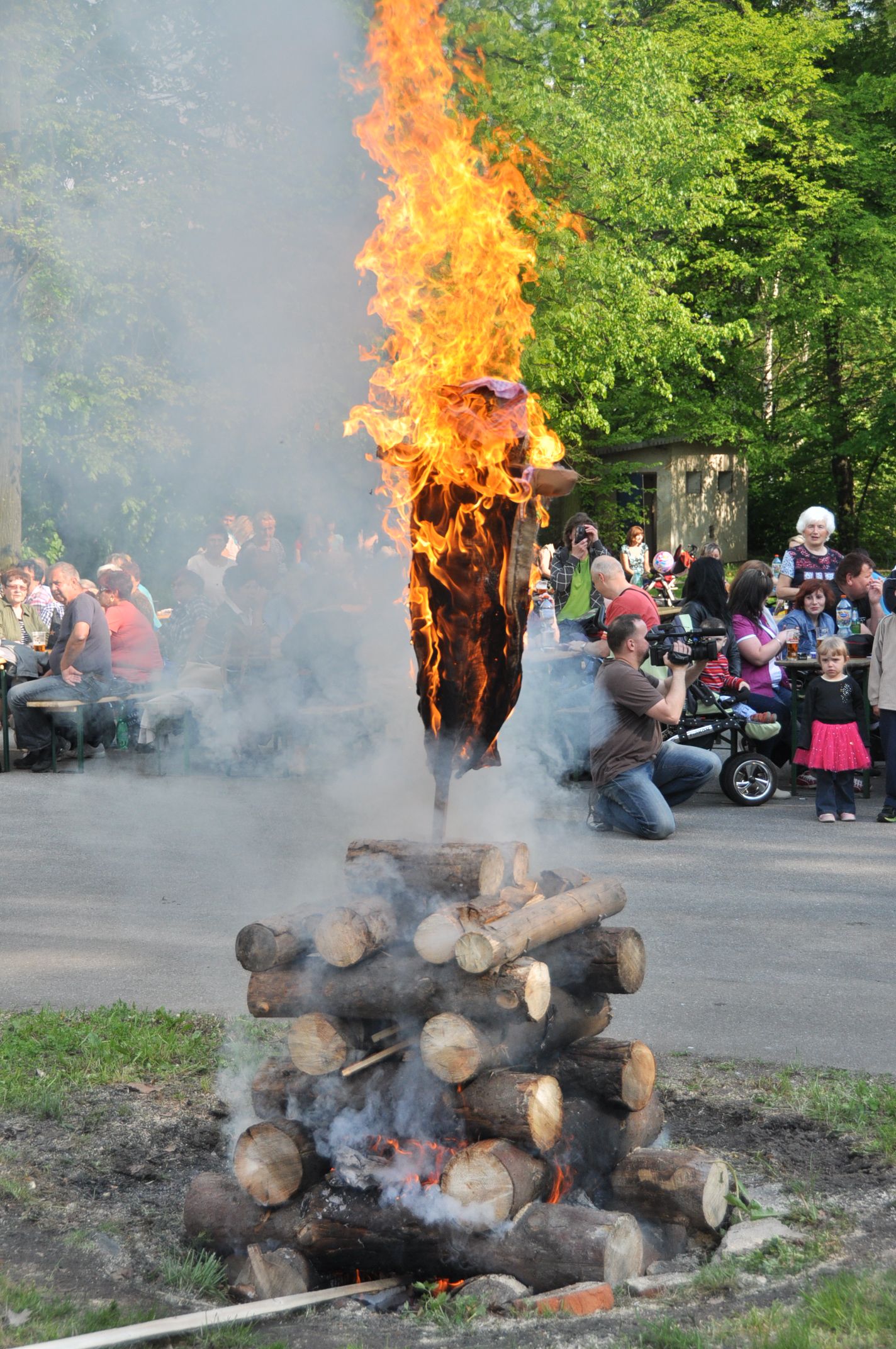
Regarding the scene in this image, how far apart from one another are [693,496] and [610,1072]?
3649 centimetres

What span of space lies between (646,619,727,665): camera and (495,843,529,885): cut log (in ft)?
15.9

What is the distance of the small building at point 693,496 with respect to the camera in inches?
1517

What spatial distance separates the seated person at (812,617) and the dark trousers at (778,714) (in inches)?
19.0

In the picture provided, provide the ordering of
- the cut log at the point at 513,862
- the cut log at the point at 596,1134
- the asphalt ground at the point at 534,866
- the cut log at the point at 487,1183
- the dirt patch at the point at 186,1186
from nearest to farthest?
the dirt patch at the point at 186,1186, the cut log at the point at 487,1183, the cut log at the point at 596,1134, the cut log at the point at 513,862, the asphalt ground at the point at 534,866

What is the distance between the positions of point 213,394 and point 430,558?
12290mm

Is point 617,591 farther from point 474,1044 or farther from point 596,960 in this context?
point 474,1044

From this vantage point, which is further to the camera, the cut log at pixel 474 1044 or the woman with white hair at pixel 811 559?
the woman with white hair at pixel 811 559

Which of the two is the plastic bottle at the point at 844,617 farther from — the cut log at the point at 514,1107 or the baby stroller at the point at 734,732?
the cut log at the point at 514,1107

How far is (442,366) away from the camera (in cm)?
483

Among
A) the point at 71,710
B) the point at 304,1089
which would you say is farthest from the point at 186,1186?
the point at 71,710

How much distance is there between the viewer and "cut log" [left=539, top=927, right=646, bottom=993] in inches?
178

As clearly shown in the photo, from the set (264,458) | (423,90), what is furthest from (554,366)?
(423,90)

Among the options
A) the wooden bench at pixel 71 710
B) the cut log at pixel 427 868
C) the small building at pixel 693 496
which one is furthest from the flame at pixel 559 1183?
the small building at pixel 693 496

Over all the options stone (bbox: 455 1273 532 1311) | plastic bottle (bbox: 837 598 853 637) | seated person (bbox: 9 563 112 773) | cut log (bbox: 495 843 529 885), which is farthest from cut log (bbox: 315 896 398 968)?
seated person (bbox: 9 563 112 773)
